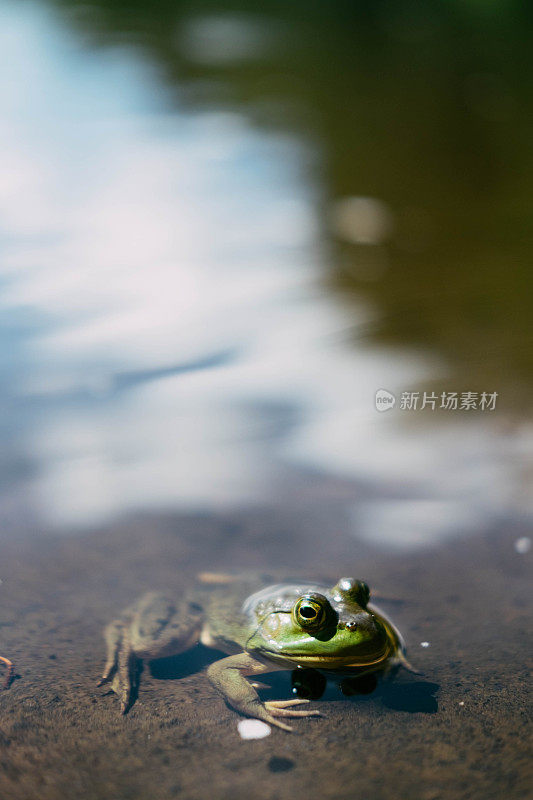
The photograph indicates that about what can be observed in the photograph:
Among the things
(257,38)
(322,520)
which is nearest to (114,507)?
(322,520)

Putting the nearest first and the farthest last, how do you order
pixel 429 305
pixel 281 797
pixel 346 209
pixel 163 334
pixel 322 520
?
pixel 281 797
pixel 322 520
pixel 163 334
pixel 429 305
pixel 346 209

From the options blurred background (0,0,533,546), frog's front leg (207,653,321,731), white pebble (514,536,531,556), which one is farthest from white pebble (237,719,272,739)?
white pebble (514,536,531,556)

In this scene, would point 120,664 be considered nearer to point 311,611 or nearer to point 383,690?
point 311,611

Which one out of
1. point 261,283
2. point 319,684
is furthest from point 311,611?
point 261,283

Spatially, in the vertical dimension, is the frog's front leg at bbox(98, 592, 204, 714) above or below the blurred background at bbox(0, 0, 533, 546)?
below

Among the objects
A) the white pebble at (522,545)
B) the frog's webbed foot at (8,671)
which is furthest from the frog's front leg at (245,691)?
the white pebble at (522,545)

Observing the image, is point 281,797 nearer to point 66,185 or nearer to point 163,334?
point 163,334

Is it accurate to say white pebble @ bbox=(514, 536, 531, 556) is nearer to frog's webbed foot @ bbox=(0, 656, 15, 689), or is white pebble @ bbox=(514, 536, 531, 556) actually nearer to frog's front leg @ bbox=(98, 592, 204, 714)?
frog's front leg @ bbox=(98, 592, 204, 714)
